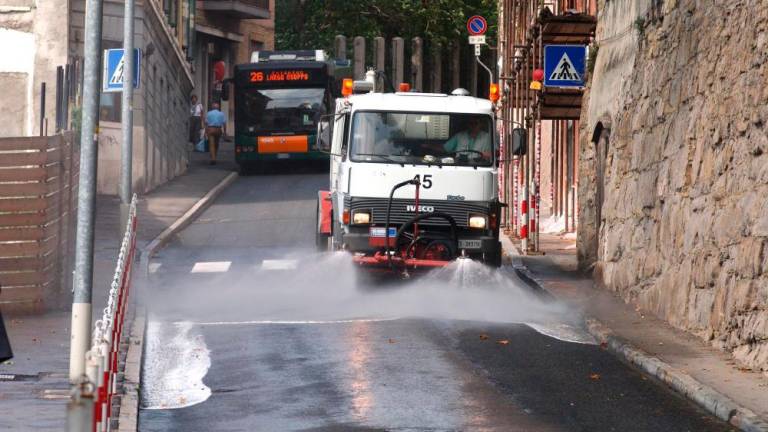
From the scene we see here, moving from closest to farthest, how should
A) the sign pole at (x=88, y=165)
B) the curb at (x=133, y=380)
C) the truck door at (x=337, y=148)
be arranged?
the curb at (x=133, y=380), the sign pole at (x=88, y=165), the truck door at (x=337, y=148)

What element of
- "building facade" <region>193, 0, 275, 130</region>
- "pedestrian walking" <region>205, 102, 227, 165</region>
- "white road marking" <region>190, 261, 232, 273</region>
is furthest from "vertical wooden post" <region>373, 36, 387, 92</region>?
"white road marking" <region>190, 261, 232, 273</region>

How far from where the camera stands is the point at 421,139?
822 inches

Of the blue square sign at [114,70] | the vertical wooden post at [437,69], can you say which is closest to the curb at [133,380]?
the blue square sign at [114,70]

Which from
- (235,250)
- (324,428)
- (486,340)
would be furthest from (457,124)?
(324,428)

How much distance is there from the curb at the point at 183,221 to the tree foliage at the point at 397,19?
1876 centimetres

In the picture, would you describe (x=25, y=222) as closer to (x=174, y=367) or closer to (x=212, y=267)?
(x=174, y=367)

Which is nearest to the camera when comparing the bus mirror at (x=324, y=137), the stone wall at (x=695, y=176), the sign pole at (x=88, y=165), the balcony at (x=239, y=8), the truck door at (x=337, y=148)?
the sign pole at (x=88, y=165)

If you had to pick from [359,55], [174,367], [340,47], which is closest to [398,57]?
[359,55]

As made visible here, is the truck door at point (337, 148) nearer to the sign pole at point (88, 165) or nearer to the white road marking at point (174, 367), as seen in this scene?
the white road marking at point (174, 367)

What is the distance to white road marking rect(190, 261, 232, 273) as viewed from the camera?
24453 mm

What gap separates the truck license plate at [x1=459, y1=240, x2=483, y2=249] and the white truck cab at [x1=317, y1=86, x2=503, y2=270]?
0.01 m

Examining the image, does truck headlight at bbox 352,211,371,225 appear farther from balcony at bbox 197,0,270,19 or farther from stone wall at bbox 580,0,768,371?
balcony at bbox 197,0,270,19

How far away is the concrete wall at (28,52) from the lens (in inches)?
1394

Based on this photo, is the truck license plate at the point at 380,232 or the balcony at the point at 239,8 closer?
the truck license plate at the point at 380,232
